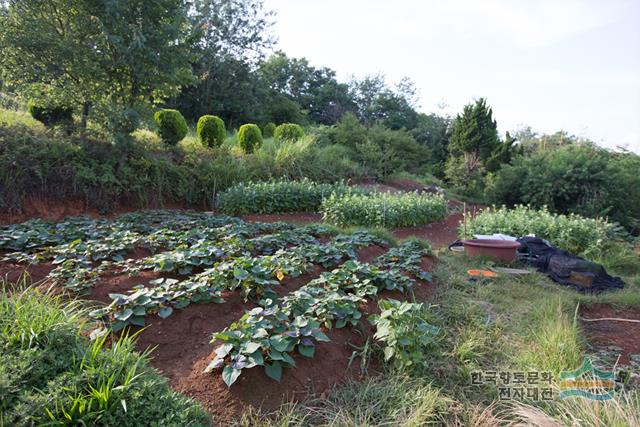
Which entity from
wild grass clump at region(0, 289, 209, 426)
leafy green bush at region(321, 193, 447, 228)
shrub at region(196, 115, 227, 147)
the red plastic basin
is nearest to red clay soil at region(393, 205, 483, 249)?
leafy green bush at region(321, 193, 447, 228)

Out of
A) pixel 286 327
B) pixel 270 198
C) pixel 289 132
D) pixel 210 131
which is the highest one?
pixel 289 132

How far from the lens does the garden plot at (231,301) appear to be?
1.85 metres

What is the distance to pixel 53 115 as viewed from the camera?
803 centimetres

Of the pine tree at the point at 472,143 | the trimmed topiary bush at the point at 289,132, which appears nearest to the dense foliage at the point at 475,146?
the pine tree at the point at 472,143

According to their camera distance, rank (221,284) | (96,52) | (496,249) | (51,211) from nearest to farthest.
→ 1. (221,284)
2. (496,249)
3. (51,211)
4. (96,52)

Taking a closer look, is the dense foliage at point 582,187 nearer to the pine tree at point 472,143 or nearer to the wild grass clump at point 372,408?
the pine tree at point 472,143

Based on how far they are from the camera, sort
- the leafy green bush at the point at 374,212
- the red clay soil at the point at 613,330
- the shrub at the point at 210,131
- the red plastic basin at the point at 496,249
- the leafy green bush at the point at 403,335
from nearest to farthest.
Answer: the leafy green bush at the point at 403,335
the red clay soil at the point at 613,330
the red plastic basin at the point at 496,249
the leafy green bush at the point at 374,212
the shrub at the point at 210,131

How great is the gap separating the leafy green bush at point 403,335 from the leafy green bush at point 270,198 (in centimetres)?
574

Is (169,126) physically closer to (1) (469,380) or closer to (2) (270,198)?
(2) (270,198)

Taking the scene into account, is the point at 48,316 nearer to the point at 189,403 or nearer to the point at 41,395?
the point at 41,395

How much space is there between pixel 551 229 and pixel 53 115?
392 inches

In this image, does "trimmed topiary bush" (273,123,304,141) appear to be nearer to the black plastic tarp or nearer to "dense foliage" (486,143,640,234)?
"dense foliage" (486,143,640,234)

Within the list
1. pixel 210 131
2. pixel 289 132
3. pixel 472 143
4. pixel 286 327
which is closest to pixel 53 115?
pixel 210 131

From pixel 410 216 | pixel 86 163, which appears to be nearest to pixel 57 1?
pixel 86 163
